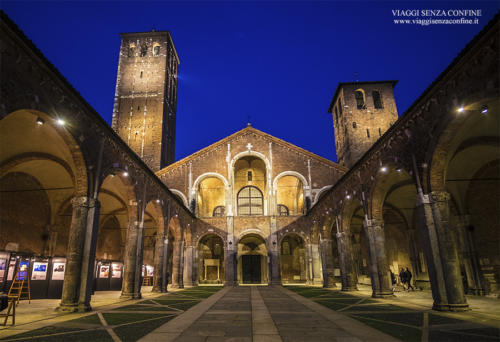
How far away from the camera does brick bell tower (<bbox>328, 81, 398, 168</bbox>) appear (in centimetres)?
3177

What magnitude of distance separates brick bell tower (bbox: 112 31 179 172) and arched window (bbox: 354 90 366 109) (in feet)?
73.1

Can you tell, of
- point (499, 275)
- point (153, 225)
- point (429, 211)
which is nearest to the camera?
point (429, 211)

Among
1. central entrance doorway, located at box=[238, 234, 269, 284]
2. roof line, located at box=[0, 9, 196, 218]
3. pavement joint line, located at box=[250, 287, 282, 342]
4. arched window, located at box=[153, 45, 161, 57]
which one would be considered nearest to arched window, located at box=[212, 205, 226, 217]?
central entrance doorway, located at box=[238, 234, 269, 284]

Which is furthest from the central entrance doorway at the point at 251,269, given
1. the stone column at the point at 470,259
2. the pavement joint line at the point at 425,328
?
the pavement joint line at the point at 425,328

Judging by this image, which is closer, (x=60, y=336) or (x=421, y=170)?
(x=60, y=336)

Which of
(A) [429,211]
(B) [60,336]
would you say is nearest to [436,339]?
(A) [429,211]

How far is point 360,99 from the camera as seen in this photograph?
3397cm

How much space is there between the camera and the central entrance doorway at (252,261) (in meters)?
27.3

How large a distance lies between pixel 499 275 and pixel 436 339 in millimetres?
10400

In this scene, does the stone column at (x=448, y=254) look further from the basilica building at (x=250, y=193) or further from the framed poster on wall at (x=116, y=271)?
the framed poster on wall at (x=116, y=271)

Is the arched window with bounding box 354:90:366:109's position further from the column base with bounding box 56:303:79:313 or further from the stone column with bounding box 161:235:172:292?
the column base with bounding box 56:303:79:313

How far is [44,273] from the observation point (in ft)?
41.9

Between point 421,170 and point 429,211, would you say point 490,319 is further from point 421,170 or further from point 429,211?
point 421,170

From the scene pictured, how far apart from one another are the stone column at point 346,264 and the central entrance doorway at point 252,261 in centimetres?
1145
